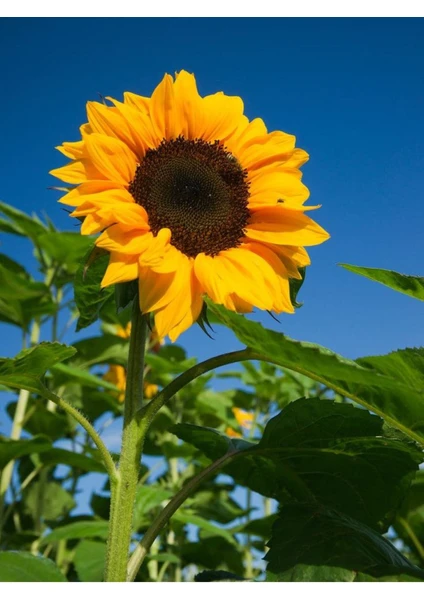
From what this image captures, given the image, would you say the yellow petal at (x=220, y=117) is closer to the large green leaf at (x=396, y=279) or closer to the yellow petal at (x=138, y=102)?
the yellow petal at (x=138, y=102)

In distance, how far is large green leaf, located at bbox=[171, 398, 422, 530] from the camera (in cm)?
108

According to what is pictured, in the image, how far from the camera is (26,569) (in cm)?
132

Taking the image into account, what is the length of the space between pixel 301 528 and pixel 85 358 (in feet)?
7.58

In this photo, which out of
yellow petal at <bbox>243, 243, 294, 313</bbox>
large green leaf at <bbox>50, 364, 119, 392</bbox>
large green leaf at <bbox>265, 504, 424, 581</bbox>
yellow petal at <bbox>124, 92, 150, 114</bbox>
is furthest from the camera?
large green leaf at <bbox>50, 364, 119, 392</bbox>

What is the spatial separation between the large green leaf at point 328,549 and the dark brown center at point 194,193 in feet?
1.48

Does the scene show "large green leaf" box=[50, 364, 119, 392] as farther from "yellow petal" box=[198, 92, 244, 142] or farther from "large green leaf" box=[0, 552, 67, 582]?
"yellow petal" box=[198, 92, 244, 142]

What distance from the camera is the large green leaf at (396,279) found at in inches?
37.6

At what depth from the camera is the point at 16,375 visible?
104cm

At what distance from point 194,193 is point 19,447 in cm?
134

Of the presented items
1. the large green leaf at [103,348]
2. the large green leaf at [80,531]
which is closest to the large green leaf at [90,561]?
the large green leaf at [80,531]

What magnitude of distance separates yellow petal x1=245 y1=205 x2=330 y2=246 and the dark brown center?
0.04 m

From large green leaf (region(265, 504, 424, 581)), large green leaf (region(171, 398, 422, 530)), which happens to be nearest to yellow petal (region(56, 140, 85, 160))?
large green leaf (region(171, 398, 422, 530))
